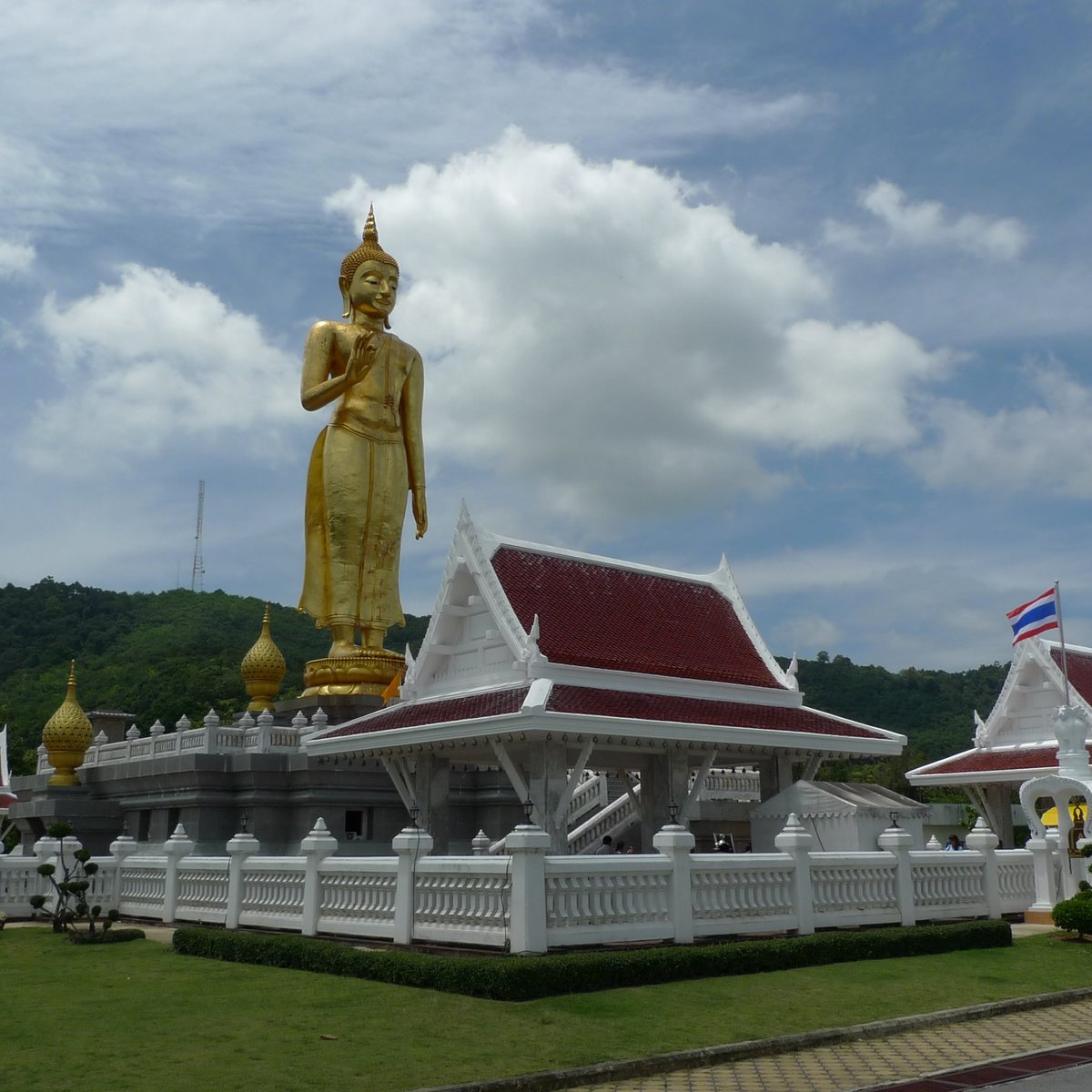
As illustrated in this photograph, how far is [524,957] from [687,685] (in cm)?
1100

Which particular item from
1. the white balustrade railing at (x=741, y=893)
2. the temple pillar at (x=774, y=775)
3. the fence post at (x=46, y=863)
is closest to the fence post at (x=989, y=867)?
the temple pillar at (x=774, y=775)

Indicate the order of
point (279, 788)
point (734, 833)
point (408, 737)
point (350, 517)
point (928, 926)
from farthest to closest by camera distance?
point (350, 517)
point (734, 833)
point (279, 788)
point (408, 737)
point (928, 926)

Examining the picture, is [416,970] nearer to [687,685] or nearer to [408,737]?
[408,737]

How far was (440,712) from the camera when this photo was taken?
2142cm

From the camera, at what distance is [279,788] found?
27.7m

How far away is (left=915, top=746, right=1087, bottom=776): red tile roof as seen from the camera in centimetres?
2884

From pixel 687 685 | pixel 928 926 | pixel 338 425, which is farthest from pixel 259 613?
pixel 928 926

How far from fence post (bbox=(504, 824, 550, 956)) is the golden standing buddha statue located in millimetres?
21364

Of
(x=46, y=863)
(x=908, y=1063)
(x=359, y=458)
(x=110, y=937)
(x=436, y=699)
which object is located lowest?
(x=908, y=1063)

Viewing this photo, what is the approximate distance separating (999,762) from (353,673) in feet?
54.9

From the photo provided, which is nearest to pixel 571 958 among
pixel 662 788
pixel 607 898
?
pixel 607 898

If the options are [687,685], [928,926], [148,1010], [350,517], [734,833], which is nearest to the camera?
[148,1010]

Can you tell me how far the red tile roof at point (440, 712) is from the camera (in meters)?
20.0

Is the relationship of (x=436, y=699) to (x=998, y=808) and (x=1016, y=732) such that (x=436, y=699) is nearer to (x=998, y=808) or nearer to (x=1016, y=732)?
(x=998, y=808)
